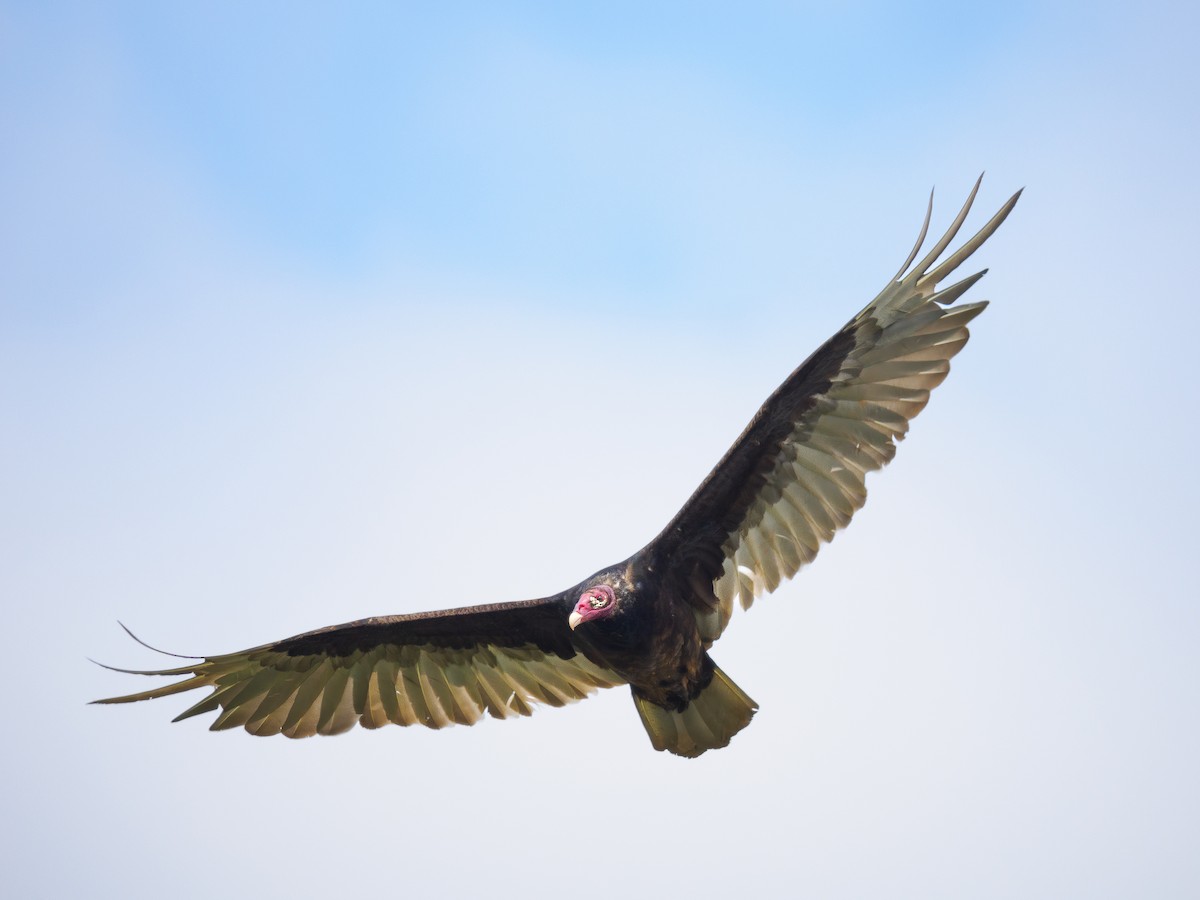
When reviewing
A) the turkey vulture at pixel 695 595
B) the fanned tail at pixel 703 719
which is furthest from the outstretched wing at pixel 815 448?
the fanned tail at pixel 703 719

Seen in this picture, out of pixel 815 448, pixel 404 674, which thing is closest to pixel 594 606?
pixel 815 448

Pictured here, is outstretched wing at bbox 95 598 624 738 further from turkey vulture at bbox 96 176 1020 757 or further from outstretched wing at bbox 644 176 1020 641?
outstretched wing at bbox 644 176 1020 641

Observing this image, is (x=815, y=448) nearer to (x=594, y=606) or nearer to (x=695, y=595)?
(x=695, y=595)

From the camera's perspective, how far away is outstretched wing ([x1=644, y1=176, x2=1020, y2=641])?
24.8 ft

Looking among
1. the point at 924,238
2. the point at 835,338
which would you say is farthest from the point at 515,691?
the point at 924,238

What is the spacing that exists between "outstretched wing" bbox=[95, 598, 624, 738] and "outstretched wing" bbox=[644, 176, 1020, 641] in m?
1.09

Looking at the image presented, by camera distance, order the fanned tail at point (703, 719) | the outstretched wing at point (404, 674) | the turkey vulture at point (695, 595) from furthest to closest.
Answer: the outstretched wing at point (404, 674), the fanned tail at point (703, 719), the turkey vulture at point (695, 595)

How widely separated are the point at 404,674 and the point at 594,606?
6.88 ft

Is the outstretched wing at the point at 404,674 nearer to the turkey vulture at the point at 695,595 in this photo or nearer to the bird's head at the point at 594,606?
the turkey vulture at the point at 695,595

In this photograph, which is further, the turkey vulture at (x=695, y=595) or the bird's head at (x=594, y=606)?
the turkey vulture at (x=695, y=595)

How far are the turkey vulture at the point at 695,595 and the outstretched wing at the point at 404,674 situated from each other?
0.01 metres

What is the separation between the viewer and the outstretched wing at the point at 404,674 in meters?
8.46

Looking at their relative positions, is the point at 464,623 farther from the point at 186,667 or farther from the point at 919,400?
the point at 919,400

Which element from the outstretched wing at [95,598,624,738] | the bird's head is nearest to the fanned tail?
the outstretched wing at [95,598,624,738]
